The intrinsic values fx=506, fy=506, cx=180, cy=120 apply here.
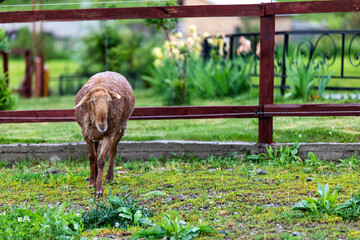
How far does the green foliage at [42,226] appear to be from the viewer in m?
4.34

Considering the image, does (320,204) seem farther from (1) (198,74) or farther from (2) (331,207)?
(1) (198,74)

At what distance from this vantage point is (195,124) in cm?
938

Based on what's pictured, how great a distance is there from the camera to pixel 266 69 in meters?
7.00

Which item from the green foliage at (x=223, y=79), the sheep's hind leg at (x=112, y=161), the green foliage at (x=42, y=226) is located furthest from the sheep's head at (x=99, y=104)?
the green foliage at (x=223, y=79)

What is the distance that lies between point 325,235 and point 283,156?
258 cm

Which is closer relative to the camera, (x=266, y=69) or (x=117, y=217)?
(x=117, y=217)

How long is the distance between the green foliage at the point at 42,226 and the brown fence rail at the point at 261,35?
8.99 ft

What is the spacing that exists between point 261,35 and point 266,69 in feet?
Answer: 1.55

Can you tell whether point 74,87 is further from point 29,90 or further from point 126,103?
point 126,103

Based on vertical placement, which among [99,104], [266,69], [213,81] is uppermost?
[266,69]

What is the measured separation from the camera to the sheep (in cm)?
545

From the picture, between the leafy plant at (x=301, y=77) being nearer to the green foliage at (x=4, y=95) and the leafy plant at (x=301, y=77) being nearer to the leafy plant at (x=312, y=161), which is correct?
the leafy plant at (x=312, y=161)

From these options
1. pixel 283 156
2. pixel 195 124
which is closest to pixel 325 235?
pixel 283 156

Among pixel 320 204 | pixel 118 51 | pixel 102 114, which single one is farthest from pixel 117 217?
pixel 118 51
